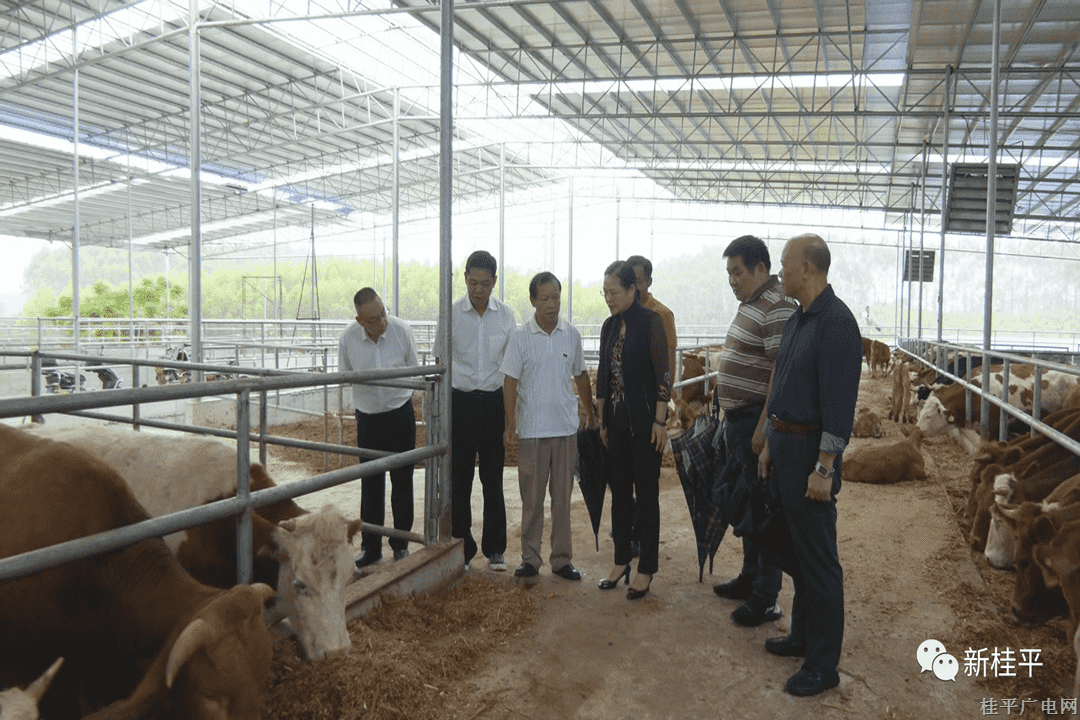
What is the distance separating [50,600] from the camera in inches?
98.0

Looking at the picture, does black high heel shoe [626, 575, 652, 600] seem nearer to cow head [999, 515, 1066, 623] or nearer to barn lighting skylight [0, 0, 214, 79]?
cow head [999, 515, 1066, 623]

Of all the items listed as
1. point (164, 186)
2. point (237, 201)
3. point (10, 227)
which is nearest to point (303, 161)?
point (164, 186)

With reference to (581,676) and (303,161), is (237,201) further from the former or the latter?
(581,676)

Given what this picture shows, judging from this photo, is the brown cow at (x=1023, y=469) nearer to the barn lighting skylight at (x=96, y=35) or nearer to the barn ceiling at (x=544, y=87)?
the barn ceiling at (x=544, y=87)

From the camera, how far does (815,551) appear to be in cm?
304

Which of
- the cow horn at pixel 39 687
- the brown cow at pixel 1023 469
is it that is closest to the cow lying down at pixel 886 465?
the brown cow at pixel 1023 469

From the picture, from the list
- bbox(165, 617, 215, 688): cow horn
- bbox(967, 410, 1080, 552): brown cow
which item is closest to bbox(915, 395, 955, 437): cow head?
bbox(967, 410, 1080, 552): brown cow

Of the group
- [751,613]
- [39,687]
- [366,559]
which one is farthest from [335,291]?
[39,687]

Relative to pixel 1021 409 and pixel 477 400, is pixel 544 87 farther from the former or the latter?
pixel 477 400

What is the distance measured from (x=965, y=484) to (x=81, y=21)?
48.9ft

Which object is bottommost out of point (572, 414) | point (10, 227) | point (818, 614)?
point (818, 614)

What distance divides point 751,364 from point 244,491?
233cm

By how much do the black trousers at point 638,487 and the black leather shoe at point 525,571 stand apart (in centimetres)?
51

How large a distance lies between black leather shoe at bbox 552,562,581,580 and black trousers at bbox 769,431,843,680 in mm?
1505
